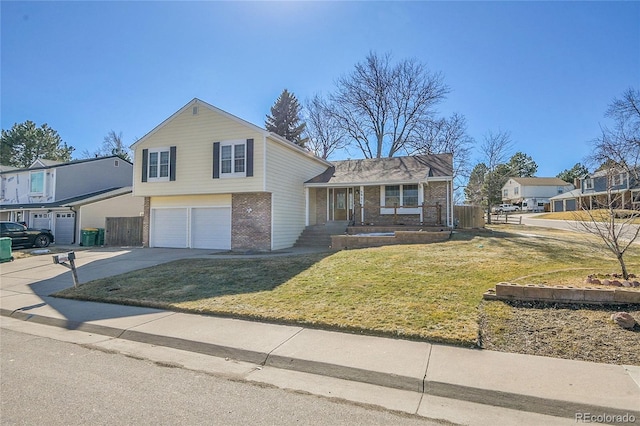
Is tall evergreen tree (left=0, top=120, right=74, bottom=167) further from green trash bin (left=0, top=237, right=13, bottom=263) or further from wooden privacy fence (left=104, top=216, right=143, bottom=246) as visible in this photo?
green trash bin (left=0, top=237, right=13, bottom=263)

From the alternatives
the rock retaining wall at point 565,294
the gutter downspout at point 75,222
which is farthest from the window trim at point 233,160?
the gutter downspout at point 75,222

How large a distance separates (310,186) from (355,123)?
1731 cm

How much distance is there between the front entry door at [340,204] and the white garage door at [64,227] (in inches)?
675

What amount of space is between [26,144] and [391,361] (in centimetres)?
5466

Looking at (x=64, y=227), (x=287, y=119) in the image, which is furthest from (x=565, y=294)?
(x=287, y=119)

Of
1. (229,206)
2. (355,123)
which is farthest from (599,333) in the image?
(355,123)

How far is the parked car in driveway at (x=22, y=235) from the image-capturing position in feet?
63.5

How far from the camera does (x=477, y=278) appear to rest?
7.47 meters

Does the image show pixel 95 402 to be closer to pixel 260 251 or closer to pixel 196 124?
pixel 260 251

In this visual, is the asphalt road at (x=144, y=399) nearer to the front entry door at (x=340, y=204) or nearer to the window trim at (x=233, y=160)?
the window trim at (x=233, y=160)

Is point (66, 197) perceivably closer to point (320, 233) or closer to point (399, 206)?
point (320, 233)

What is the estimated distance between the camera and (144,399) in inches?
143

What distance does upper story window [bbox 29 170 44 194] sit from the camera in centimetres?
2492

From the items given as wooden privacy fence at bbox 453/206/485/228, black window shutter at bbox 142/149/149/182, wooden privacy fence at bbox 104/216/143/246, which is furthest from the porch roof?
wooden privacy fence at bbox 104/216/143/246
